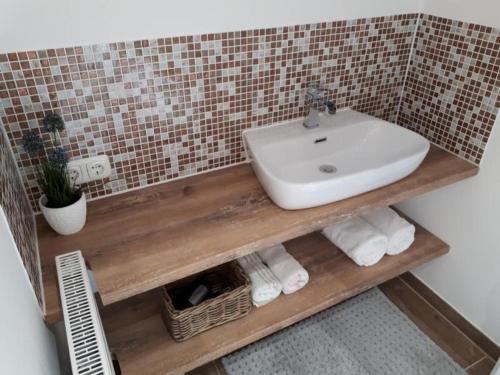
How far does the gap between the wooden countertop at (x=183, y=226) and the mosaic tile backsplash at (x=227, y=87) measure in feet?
0.36

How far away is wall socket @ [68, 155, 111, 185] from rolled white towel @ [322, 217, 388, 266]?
0.96 m

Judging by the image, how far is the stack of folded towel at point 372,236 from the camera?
1775mm

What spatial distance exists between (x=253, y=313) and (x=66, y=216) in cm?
77

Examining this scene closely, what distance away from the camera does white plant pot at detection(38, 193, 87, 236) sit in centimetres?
125

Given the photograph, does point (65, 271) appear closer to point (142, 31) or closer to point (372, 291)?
point (142, 31)

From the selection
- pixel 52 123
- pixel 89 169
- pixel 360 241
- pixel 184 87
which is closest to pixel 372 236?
pixel 360 241

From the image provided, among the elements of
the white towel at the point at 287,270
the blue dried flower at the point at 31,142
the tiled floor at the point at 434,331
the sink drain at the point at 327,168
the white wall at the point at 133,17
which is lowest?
the tiled floor at the point at 434,331

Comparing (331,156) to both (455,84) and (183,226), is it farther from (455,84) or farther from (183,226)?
(183,226)

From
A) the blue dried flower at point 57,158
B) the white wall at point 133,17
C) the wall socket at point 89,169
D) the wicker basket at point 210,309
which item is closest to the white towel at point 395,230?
the wicker basket at point 210,309

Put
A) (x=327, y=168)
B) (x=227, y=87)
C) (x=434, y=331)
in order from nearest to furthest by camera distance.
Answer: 1. (x=227, y=87)
2. (x=327, y=168)
3. (x=434, y=331)

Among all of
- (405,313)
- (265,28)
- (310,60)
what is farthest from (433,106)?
(405,313)

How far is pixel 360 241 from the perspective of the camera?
1777 millimetres

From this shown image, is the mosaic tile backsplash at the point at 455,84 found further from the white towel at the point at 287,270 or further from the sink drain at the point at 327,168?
the white towel at the point at 287,270

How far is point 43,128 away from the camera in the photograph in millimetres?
Answer: 1281
